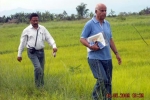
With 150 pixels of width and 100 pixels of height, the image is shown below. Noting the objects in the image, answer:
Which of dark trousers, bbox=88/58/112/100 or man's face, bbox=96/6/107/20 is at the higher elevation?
man's face, bbox=96/6/107/20

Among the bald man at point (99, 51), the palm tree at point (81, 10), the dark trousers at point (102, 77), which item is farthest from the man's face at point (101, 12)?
the palm tree at point (81, 10)

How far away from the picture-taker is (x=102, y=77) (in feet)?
15.3

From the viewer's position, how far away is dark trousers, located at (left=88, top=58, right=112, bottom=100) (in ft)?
15.2

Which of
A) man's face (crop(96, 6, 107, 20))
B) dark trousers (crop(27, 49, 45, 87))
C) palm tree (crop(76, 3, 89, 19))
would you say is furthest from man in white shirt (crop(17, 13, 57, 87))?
palm tree (crop(76, 3, 89, 19))

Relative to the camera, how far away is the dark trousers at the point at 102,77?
15.2 feet

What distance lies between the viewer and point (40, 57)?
20.7ft

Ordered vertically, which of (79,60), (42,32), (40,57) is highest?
(42,32)

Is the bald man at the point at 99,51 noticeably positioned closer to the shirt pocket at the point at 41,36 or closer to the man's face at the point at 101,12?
the man's face at the point at 101,12

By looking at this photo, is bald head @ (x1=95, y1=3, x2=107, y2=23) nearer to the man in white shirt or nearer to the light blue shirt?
the light blue shirt

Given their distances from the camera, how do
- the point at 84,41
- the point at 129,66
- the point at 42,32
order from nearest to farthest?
the point at 84,41 → the point at 42,32 → the point at 129,66

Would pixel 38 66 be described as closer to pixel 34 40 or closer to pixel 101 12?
pixel 34 40

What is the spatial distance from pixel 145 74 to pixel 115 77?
655 millimetres

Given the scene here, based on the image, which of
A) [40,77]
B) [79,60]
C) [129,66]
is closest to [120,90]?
[40,77]

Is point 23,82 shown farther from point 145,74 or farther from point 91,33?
point 145,74
